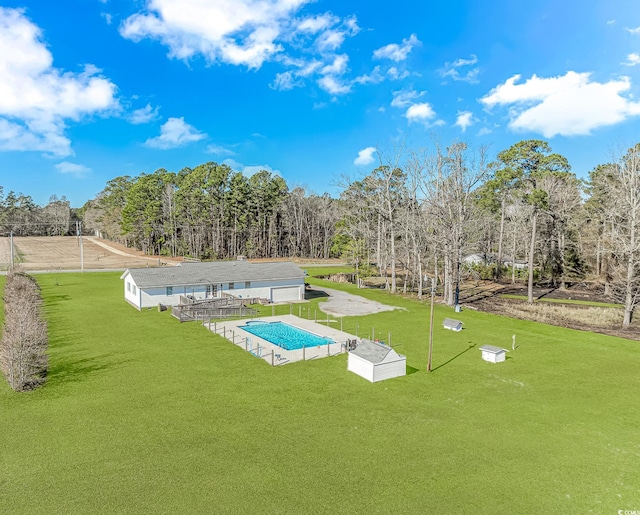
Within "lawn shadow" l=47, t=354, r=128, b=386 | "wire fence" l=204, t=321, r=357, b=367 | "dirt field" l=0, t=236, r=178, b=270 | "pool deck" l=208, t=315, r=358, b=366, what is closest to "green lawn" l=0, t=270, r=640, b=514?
"lawn shadow" l=47, t=354, r=128, b=386

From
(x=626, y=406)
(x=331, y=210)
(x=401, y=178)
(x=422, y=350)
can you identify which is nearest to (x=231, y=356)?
(x=422, y=350)

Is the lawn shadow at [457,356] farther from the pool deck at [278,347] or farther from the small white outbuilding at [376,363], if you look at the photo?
the pool deck at [278,347]

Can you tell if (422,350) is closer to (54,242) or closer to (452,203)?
(452,203)

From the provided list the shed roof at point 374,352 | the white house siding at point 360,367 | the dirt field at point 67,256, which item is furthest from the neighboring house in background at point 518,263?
the dirt field at point 67,256

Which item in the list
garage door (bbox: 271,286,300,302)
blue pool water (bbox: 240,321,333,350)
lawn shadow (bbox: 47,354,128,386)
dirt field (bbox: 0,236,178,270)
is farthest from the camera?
dirt field (bbox: 0,236,178,270)

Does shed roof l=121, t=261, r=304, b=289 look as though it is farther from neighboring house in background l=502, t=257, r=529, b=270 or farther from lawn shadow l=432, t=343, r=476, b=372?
neighboring house in background l=502, t=257, r=529, b=270
